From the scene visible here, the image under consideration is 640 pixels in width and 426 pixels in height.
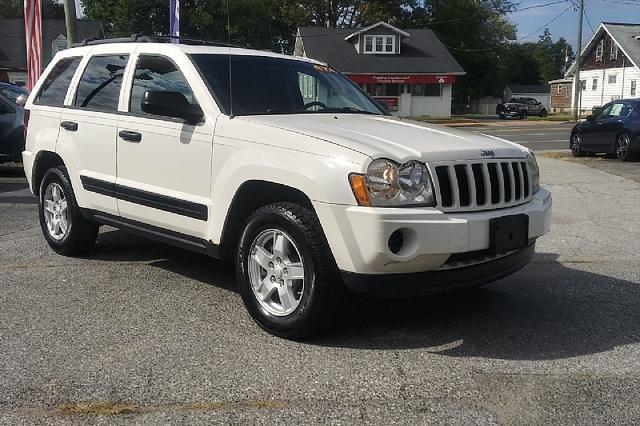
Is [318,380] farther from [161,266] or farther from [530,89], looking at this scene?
[530,89]

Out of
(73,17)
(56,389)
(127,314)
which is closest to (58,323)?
(127,314)

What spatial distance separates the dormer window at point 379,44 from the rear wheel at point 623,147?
113 ft

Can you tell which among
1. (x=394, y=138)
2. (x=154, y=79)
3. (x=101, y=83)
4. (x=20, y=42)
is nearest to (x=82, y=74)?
(x=101, y=83)

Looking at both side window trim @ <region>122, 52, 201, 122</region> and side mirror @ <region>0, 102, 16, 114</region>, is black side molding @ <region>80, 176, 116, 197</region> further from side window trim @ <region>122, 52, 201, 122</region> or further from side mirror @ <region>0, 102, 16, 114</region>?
side mirror @ <region>0, 102, 16, 114</region>

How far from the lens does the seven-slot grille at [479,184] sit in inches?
158

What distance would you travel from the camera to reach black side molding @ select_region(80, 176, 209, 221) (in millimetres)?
4816

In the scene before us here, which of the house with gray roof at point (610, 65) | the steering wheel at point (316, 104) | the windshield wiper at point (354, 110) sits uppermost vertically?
the house with gray roof at point (610, 65)

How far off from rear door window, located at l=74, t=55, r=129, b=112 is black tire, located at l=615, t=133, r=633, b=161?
45.1 ft

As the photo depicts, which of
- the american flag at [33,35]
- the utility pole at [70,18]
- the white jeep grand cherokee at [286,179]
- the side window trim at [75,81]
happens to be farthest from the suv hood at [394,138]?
the utility pole at [70,18]

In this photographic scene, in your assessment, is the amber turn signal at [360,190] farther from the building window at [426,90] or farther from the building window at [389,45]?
the building window at [389,45]

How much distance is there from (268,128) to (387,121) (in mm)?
1122

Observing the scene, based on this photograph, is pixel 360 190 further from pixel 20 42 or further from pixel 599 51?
pixel 20 42

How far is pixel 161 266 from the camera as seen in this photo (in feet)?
20.3

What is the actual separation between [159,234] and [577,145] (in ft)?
50.1
